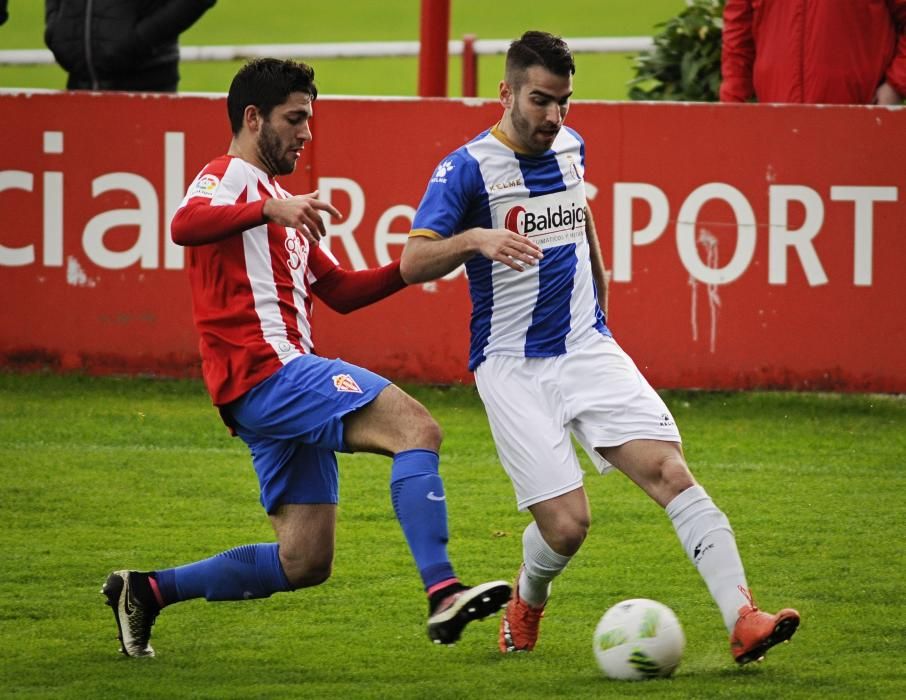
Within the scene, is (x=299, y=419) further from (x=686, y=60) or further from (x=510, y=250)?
(x=686, y=60)

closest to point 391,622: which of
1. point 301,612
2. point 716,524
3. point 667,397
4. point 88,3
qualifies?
point 301,612

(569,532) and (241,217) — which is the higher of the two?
(241,217)

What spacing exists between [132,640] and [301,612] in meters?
0.82

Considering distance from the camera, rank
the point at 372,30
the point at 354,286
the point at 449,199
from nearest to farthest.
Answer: the point at 449,199, the point at 354,286, the point at 372,30

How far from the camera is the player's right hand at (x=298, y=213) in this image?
537cm

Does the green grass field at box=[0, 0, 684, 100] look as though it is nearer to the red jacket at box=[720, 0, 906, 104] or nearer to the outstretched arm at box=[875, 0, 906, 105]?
the red jacket at box=[720, 0, 906, 104]

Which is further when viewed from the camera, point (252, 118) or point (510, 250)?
point (252, 118)

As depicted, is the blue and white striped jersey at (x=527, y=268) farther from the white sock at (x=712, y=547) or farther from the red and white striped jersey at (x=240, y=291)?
the white sock at (x=712, y=547)

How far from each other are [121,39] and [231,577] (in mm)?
6072

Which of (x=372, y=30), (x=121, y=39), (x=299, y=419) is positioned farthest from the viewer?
(x=372, y=30)

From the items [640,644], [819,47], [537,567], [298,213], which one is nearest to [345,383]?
[298,213]

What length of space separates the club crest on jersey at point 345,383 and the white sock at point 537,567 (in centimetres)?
77

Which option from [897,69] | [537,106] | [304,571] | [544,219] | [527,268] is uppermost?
[897,69]

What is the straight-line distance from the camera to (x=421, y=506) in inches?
212
